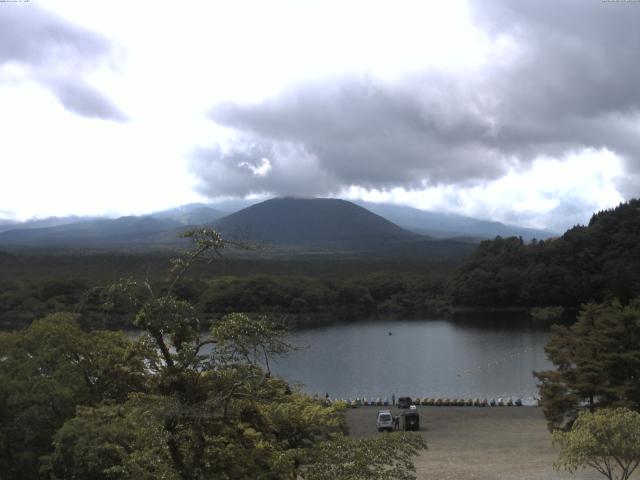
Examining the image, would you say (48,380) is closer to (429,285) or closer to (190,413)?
(190,413)

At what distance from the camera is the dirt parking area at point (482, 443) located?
1842 centimetres

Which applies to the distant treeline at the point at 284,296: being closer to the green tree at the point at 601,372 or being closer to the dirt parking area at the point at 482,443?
the dirt parking area at the point at 482,443

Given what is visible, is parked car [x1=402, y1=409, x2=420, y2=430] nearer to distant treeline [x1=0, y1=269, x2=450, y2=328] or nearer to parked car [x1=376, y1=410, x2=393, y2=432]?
parked car [x1=376, y1=410, x2=393, y2=432]

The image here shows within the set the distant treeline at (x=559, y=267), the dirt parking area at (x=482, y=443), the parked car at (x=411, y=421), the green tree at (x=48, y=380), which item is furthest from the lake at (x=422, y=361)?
the distant treeline at (x=559, y=267)

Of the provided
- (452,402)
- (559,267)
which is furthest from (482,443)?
(559,267)

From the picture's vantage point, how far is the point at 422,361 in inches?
1922

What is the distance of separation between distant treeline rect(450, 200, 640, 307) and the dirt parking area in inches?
2184

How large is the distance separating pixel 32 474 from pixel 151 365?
23.1 ft

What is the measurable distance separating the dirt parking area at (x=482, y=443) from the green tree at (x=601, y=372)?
66.9 inches

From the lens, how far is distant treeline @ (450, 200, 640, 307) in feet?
274

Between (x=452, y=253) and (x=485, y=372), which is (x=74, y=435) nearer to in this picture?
(x=485, y=372)

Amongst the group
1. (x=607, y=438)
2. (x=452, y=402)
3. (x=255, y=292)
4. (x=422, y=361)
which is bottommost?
(x=422, y=361)

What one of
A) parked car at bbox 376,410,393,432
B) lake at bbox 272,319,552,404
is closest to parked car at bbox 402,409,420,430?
parked car at bbox 376,410,393,432

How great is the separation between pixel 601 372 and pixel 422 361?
91.6ft
